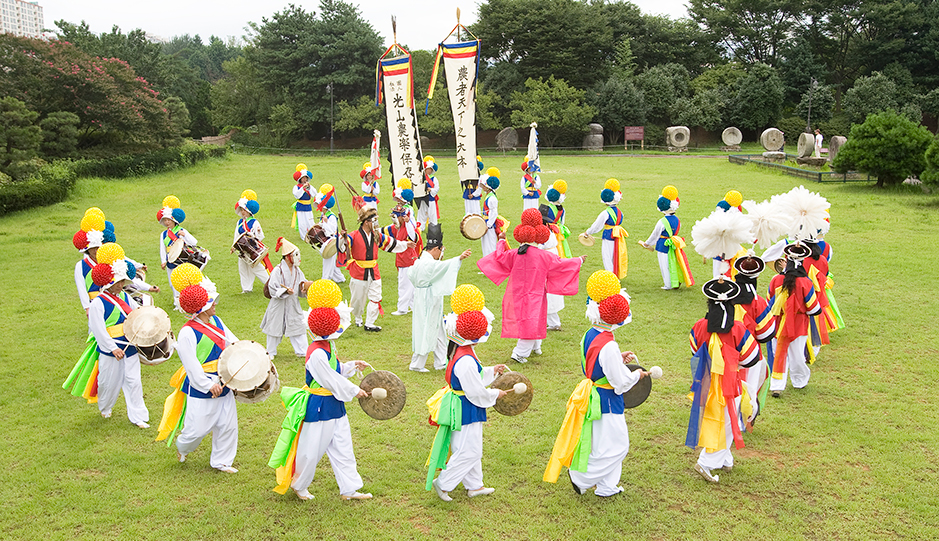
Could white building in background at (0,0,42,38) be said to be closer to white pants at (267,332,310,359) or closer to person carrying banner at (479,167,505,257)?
person carrying banner at (479,167,505,257)

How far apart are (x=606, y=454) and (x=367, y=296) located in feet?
17.1

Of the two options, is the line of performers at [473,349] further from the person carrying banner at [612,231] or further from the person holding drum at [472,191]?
the person holding drum at [472,191]

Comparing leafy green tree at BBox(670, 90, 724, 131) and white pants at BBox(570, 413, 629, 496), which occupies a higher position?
leafy green tree at BBox(670, 90, 724, 131)

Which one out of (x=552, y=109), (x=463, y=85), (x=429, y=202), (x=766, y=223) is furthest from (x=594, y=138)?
(x=766, y=223)

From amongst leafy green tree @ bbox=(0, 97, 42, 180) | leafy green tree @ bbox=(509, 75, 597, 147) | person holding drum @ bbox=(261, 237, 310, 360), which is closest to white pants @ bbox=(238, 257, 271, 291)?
person holding drum @ bbox=(261, 237, 310, 360)

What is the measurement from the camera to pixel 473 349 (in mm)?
6055

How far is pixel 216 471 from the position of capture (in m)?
6.04

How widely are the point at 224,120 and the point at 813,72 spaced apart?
137 feet

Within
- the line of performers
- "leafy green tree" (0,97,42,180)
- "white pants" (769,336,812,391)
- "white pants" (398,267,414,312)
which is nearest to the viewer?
the line of performers

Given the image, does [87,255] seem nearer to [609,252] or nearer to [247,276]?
[247,276]

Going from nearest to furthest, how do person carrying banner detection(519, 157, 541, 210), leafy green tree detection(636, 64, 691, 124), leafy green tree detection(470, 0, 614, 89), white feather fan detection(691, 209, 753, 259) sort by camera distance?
white feather fan detection(691, 209, 753, 259) → person carrying banner detection(519, 157, 541, 210) → leafy green tree detection(470, 0, 614, 89) → leafy green tree detection(636, 64, 691, 124)

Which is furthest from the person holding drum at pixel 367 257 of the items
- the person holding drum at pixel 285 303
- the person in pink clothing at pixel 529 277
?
the person in pink clothing at pixel 529 277

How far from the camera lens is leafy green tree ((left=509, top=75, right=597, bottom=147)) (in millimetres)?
40344

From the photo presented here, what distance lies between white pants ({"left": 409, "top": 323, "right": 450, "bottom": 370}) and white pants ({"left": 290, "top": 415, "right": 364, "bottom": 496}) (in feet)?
9.68
